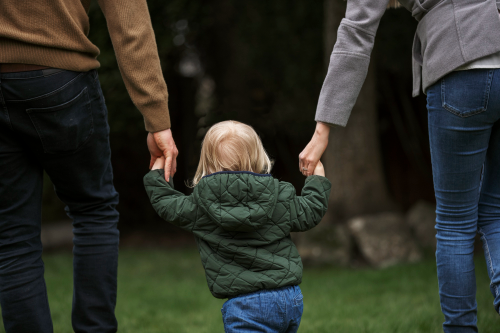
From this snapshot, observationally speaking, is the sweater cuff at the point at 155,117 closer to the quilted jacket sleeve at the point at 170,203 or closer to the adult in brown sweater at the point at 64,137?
the adult in brown sweater at the point at 64,137

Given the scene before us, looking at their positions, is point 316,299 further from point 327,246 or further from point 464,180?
point 464,180

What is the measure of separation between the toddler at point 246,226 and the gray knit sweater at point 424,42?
1.10ft

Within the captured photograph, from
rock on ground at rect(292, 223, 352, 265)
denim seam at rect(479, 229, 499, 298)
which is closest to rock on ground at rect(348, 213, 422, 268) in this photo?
rock on ground at rect(292, 223, 352, 265)

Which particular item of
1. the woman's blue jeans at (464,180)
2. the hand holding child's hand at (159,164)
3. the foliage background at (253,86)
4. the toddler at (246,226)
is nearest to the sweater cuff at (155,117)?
the hand holding child's hand at (159,164)

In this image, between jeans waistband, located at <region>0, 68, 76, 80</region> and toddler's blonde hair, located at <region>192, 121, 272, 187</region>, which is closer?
jeans waistband, located at <region>0, 68, 76, 80</region>

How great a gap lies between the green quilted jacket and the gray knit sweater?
330 millimetres

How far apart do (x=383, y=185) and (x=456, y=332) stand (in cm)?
428

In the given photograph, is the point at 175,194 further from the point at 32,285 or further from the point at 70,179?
the point at 32,285

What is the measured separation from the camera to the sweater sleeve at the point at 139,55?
1.88 metres

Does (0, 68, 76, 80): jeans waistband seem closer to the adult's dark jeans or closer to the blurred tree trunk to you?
the adult's dark jeans

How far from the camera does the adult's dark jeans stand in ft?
5.70

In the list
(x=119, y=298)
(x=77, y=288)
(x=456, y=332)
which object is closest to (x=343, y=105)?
(x=456, y=332)

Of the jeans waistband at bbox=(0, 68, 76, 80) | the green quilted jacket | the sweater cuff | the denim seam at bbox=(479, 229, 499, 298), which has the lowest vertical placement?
the denim seam at bbox=(479, 229, 499, 298)

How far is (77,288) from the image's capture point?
2037 millimetres
